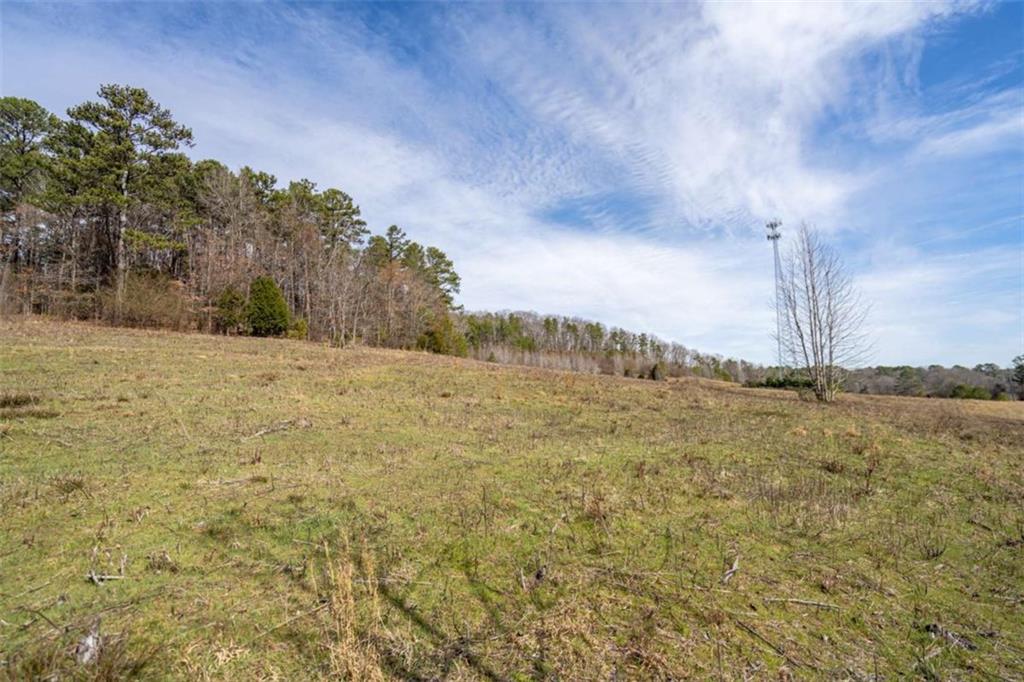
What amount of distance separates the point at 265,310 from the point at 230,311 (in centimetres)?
227

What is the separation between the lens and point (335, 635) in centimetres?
298

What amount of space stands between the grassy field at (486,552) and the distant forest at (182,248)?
78.8 feet

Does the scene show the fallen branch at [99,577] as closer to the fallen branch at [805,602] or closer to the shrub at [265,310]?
the fallen branch at [805,602]

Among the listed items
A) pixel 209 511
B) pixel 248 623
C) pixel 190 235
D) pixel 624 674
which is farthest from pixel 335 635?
pixel 190 235

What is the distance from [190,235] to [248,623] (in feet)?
143

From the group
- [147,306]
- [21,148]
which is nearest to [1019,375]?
[147,306]

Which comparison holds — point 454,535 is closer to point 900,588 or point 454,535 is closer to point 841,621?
point 841,621

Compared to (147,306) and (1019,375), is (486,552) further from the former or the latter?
(1019,375)

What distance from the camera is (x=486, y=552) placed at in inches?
160

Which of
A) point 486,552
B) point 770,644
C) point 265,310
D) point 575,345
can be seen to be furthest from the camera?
point 575,345

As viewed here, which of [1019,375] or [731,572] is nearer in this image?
[731,572]

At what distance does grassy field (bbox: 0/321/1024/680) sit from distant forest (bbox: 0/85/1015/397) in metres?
24.0

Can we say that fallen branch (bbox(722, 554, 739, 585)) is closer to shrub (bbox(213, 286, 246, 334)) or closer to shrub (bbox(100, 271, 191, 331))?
shrub (bbox(100, 271, 191, 331))

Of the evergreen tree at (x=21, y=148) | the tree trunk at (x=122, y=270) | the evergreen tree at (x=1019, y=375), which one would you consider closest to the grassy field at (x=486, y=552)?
Result: the tree trunk at (x=122, y=270)
